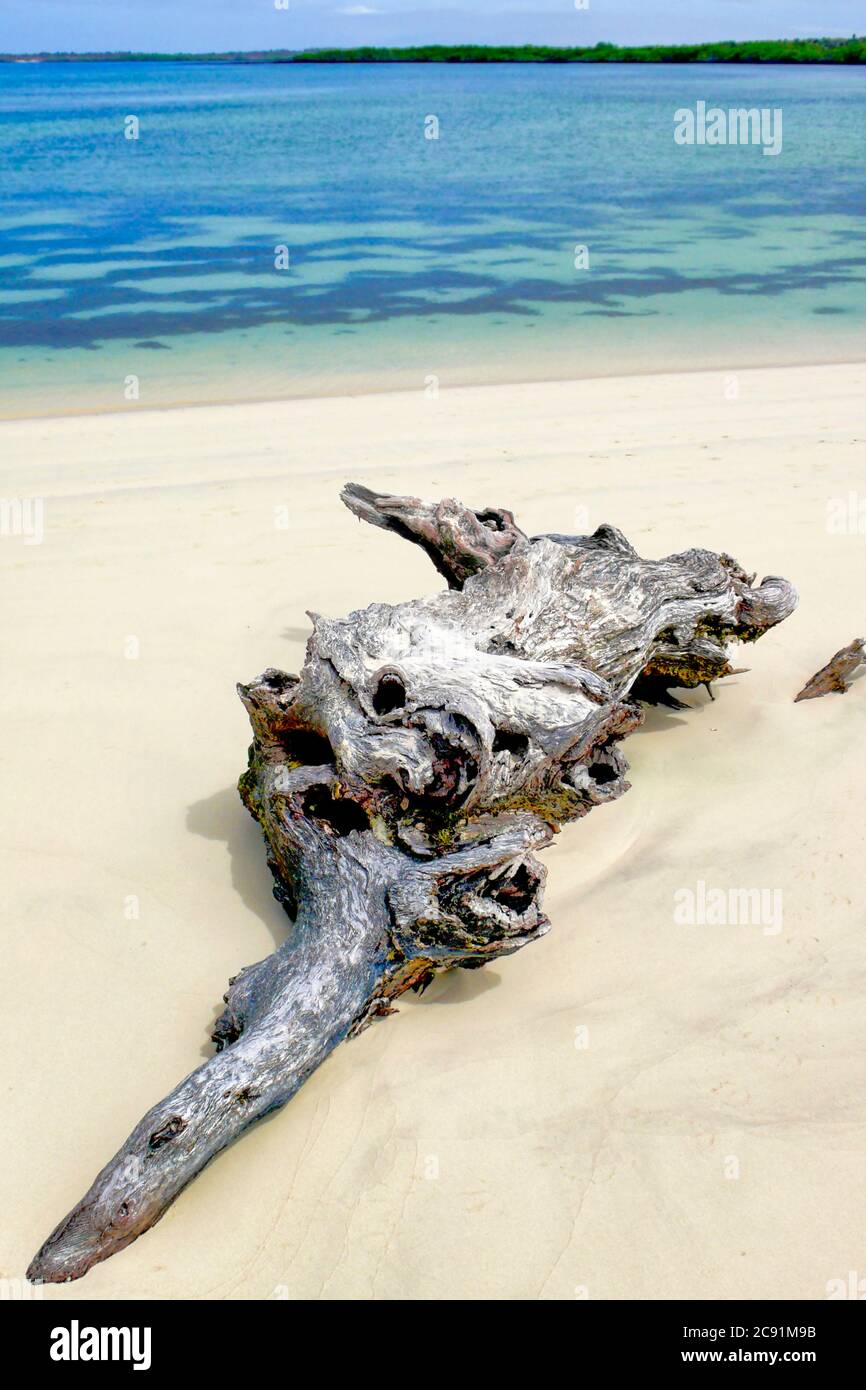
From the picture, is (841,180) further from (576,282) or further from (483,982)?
(483,982)

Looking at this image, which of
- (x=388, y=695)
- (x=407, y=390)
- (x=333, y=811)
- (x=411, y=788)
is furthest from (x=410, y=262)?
(x=411, y=788)

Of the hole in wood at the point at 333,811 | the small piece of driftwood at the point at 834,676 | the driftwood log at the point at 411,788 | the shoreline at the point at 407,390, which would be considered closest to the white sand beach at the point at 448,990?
the small piece of driftwood at the point at 834,676

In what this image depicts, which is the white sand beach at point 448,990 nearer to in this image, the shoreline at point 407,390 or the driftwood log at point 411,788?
the driftwood log at point 411,788

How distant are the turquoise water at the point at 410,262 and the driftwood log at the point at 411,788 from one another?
922 centimetres

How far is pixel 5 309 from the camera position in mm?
17625

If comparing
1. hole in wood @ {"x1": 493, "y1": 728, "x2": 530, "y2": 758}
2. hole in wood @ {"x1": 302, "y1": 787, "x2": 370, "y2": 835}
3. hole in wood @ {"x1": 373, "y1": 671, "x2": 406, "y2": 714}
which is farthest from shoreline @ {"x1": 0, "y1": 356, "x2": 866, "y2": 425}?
hole in wood @ {"x1": 493, "y1": 728, "x2": 530, "y2": 758}

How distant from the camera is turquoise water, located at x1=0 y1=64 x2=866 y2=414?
14578 mm

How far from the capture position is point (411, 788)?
12.1 feet

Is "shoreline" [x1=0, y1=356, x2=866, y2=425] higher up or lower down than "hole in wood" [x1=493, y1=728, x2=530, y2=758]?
higher up

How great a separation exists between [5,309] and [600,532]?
15.6m

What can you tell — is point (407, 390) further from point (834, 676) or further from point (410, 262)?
point (410, 262)

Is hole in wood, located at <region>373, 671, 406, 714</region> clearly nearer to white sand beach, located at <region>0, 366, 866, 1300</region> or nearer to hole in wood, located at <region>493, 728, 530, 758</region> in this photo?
hole in wood, located at <region>493, 728, 530, 758</region>

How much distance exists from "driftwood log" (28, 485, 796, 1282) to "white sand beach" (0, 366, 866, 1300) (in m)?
0.23
